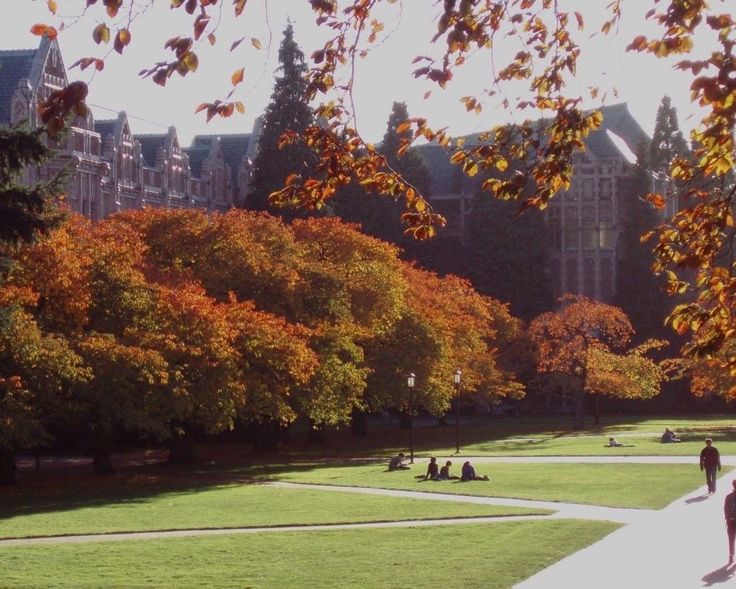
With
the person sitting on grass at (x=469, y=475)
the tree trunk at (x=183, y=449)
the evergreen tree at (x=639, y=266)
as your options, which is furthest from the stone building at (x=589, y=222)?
the person sitting on grass at (x=469, y=475)

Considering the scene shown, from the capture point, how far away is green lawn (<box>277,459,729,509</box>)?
3388 cm

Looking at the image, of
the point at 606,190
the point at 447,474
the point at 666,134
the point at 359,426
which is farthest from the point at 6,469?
the point at 666,134

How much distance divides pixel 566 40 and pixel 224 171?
82.8 m

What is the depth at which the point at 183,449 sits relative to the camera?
52844mm

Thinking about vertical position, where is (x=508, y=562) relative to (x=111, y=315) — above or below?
below

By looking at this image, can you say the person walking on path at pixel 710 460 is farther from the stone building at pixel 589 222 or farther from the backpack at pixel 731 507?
the stone building at pixel 589 222

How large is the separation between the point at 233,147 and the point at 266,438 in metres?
42.9

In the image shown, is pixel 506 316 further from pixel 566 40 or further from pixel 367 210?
pixel 566 40

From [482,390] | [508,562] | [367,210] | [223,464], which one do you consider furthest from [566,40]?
[367,210]

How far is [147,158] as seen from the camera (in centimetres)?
8438

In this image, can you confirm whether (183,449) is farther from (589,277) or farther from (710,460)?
(589,277)

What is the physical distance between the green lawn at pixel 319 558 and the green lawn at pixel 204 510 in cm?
266

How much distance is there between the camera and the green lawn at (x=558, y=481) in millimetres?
33875

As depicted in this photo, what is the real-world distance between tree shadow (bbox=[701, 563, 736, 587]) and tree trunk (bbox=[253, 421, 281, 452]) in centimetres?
3927
